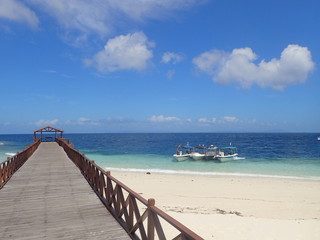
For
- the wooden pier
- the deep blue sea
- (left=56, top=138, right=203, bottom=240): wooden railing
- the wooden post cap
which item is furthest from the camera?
the deep blue sea

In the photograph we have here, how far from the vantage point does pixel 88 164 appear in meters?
10.6

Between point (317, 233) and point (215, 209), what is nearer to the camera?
point (317, 233)

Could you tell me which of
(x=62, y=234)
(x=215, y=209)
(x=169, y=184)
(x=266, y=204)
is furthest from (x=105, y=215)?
(x=169, y=184)

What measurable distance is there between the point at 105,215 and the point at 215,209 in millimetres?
8268

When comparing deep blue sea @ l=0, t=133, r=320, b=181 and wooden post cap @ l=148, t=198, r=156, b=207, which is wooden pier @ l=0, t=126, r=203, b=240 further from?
deep blue sea @ l=0, t=133, r=320, b=181

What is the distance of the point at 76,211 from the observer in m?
6.69

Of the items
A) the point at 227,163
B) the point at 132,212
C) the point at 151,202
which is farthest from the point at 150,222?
the point at 227,163

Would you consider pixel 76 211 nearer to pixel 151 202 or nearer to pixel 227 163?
pixel 151 202

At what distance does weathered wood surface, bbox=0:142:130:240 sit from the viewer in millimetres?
5293

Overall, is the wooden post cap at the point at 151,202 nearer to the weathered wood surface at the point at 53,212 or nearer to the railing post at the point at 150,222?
the railing post at the point at 150,222

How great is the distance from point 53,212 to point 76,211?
64 cm

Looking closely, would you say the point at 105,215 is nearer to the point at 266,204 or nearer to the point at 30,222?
the point at 30,222

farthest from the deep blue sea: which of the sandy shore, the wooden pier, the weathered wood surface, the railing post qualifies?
the railing post

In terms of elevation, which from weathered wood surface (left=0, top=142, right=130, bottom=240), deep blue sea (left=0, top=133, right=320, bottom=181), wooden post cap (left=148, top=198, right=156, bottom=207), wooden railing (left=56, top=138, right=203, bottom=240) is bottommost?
deep blue sea (left=0, top=133, right=320, bottom=181)
